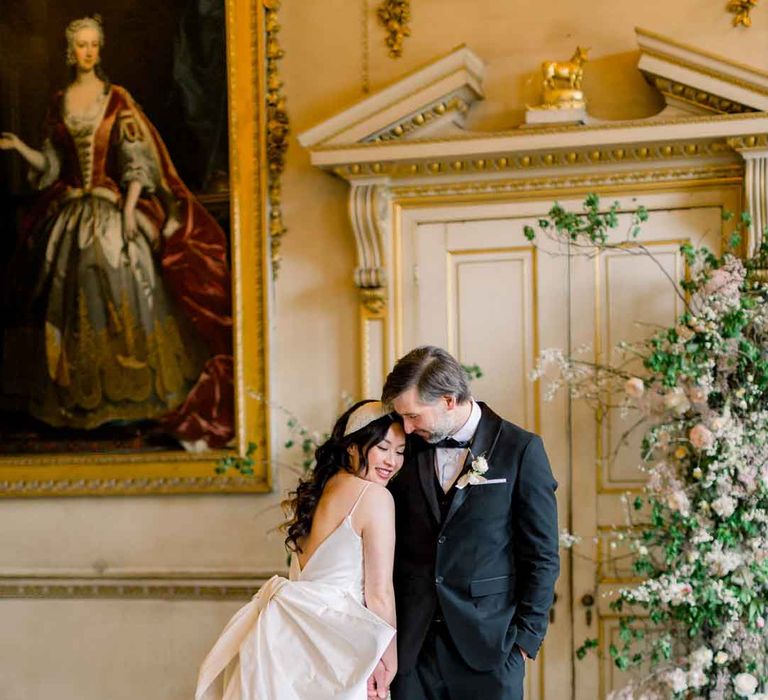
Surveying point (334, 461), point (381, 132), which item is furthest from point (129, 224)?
point (334, 461)

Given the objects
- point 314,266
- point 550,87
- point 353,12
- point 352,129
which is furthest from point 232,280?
point 550,87

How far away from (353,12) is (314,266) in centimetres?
129

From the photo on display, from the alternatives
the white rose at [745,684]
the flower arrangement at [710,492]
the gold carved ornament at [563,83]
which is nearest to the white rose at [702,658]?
the flower arrangement at [710,492]

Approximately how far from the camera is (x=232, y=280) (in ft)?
20.2

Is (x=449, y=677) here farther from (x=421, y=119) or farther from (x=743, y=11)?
(x=743, y=11)

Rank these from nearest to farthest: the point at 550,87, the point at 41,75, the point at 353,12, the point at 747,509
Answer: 1. the point at 747,509
2. the point at 550,87
3. the point at 353,12
4. the point at 41,75

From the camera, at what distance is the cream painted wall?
5.71 metres

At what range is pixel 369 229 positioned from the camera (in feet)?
19.2

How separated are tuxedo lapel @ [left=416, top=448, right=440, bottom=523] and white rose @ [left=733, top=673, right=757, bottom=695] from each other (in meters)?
1.52

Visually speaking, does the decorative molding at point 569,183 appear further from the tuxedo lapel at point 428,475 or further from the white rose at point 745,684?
the white rose at point 745,684

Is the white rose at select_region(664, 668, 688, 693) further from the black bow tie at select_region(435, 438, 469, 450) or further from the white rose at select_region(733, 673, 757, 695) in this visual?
the black bow tie at select_region(435, 438, 469, 450)

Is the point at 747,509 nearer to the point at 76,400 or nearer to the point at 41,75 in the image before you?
the point at 76,400

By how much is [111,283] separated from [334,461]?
2466 mm

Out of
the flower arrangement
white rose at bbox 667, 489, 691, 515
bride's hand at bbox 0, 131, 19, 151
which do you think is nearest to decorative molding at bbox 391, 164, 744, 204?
the flower arrangement
